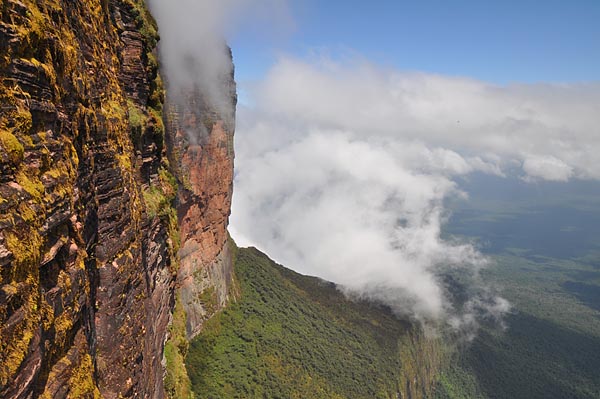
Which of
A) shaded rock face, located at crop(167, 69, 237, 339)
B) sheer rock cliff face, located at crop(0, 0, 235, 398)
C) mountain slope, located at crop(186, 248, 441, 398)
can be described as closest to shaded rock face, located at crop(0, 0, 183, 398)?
sheer rock cliff face, located at crop(0, 0, 235, 398)

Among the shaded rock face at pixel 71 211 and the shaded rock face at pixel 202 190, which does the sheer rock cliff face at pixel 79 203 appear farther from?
the shaded rock face at pixel 202 190

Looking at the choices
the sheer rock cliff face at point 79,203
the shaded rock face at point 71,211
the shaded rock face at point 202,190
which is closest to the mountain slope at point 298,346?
the shaded rock face at point 202,190

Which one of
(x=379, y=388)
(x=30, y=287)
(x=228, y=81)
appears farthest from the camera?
(x=379, y=388)

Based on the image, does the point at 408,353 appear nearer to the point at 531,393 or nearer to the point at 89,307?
the point at 531,393

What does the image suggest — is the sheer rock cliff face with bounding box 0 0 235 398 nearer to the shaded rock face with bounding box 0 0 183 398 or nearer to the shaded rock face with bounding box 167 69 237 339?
the shaded rock face with bounding box 0 0 183 398

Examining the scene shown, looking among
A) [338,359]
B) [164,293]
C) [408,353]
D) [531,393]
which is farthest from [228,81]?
[531,393]

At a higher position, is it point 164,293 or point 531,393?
point 531,393

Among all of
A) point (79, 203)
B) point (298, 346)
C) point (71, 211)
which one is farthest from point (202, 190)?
point (71, 211)
